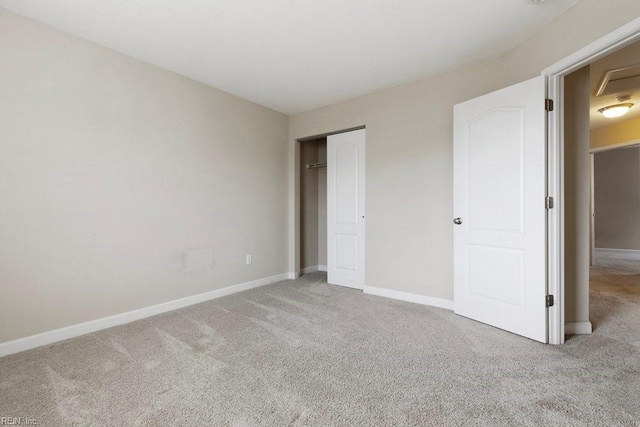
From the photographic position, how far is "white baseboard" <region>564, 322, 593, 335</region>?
8.05 feet

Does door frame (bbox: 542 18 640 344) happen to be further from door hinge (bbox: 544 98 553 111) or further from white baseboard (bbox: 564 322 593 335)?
white baseboard (bbox: 564 322 593 335)

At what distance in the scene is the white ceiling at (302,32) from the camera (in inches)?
84.4

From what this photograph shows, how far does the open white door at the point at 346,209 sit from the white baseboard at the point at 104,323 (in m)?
1.38

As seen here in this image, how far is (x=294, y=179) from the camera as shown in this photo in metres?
4.55

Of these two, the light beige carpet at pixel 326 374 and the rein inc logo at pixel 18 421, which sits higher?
the light beige carpet at pixel 326 374

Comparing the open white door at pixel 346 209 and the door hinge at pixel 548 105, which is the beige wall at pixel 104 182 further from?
the door hinge at pixel 548 105

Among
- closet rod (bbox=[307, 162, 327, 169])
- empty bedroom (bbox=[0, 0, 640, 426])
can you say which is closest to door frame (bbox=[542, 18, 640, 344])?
empty bedroom (bbox=[0, 0, 640, 426])

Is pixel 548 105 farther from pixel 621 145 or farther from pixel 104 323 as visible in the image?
pixel 621 145

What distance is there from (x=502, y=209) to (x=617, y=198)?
6.44 meters

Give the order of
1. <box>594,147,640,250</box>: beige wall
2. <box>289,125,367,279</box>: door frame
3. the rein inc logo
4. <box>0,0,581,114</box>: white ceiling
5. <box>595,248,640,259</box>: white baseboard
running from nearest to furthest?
the rein inc logo < <box>0,0,581,114</box>: white ceiling < <box>289,125,367,279</box>: door frame < <box>595,248,640,259</box>: white baseboard < <box>594,147,640,250</box>: beige wall

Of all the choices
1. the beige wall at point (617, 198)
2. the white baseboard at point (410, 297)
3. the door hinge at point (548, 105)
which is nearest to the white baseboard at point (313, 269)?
the white baseboard at point (410, 297)

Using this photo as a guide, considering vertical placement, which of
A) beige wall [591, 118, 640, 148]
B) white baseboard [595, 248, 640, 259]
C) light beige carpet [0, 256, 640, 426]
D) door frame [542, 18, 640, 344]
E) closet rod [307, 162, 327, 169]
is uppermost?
beige wall [591, 118, 640, 148]

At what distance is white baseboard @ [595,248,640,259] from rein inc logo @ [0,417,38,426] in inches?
364

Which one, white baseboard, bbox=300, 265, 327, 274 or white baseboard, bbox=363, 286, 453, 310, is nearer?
white baseboard, bbox=363, 286, 453, 310
